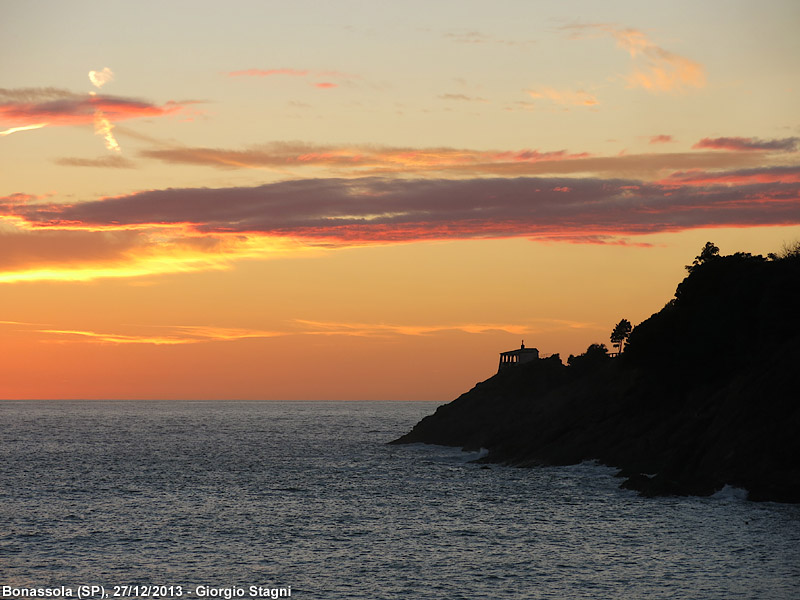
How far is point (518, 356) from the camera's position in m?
160

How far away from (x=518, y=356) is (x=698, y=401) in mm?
73240

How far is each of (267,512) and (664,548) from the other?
31.1 metres

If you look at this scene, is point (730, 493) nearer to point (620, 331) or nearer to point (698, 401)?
point (698, 401)

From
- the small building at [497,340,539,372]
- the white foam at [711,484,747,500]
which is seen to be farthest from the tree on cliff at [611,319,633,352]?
the white foam at [711,484,747,500]

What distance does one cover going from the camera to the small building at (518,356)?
158m

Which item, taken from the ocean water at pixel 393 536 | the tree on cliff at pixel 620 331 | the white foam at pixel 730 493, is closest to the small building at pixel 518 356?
the tree on cliff at pixel 620 331

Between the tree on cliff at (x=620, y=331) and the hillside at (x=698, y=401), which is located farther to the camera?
the tree on cliff at (x=620, y=331)

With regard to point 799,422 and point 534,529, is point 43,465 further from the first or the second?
point 799,422

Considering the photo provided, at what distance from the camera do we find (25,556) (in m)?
50.6

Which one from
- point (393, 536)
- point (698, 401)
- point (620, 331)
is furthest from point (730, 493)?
point (620, 331)

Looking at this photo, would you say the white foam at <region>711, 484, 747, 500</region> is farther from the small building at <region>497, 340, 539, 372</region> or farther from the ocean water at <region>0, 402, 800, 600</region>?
the small building at <region>497, 340, 539, 372</region>

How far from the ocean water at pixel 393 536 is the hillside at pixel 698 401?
11.6 ft

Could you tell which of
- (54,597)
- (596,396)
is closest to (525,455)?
(596,396)

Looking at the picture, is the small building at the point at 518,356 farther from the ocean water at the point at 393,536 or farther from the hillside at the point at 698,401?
the ocean water at the point at 393,536
